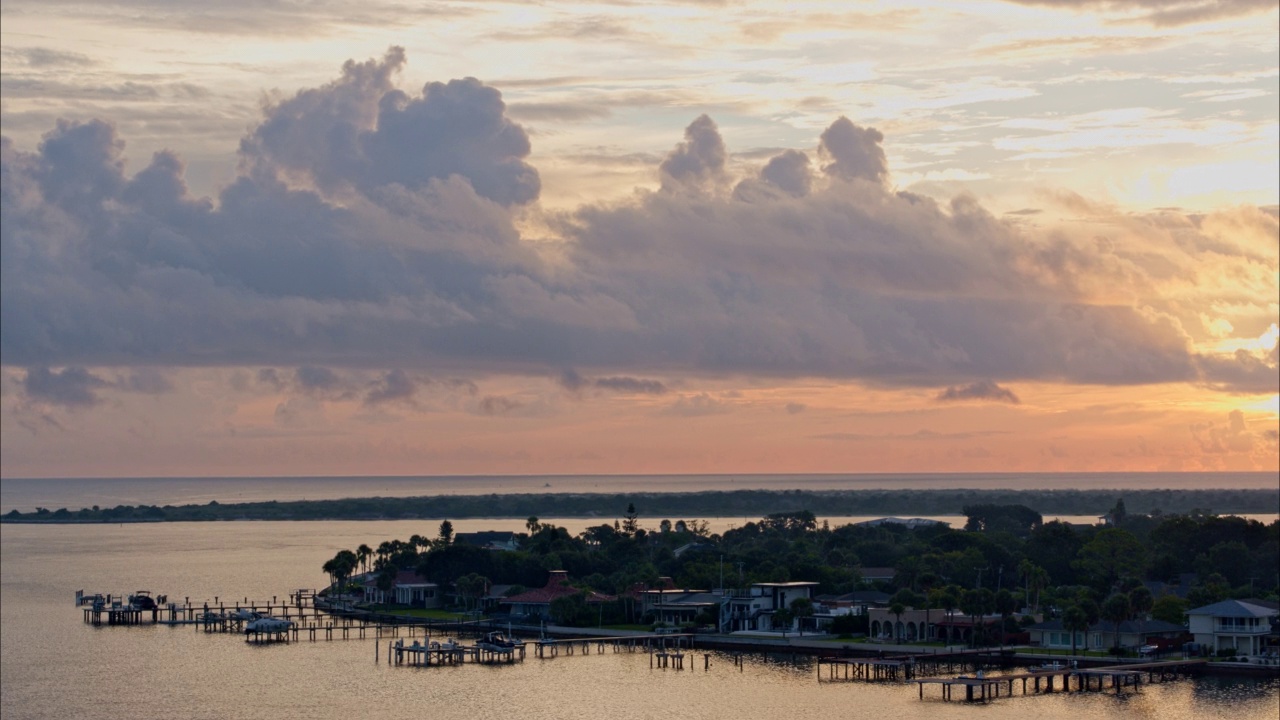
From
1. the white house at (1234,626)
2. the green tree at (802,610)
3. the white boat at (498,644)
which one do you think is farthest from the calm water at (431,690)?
the green tree at (802,610)

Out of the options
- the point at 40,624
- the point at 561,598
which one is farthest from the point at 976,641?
A: the point at 40,624

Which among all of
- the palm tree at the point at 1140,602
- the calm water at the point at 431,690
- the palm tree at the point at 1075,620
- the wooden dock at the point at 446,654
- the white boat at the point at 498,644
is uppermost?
the palm tree at the point at 1140,602

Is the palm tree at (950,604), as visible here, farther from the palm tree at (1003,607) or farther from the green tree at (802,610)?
the green tree at (802,610)

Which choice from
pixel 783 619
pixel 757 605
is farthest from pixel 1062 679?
pixel 757 605

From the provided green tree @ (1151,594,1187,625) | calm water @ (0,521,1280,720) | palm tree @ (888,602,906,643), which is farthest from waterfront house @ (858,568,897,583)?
calm water @ (0,521,1280,720)

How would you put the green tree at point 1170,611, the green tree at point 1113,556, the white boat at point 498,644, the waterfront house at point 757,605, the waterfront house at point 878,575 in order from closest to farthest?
1. the white boat at point 498,644
2. the green tree at point 1170,611
3. the waterfront house at point 757,605
4. the green tree at point 1113,556
5. the waterfront house at point 878,575

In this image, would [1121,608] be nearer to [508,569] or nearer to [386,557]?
[508,569]

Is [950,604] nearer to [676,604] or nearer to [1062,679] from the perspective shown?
[1062,679]

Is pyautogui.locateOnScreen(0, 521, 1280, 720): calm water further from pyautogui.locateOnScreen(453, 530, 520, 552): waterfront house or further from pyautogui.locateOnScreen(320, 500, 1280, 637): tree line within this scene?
pyautogui.locateOnScreen(453, 530, 520, 552): waterfront house

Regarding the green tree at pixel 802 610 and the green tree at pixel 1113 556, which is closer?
the green tree at pixel 802 610
